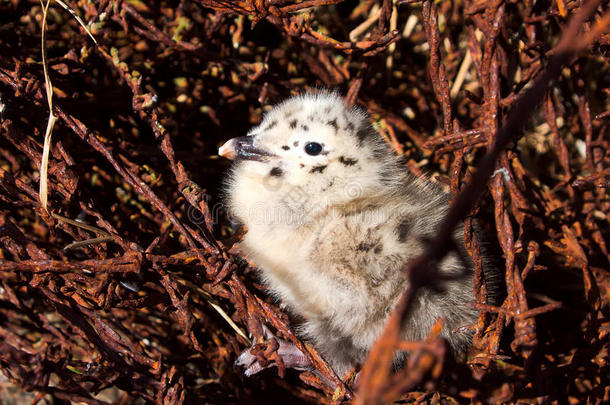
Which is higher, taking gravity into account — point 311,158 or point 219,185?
point 219,185

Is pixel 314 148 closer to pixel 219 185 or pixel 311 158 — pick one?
pixel 311 158

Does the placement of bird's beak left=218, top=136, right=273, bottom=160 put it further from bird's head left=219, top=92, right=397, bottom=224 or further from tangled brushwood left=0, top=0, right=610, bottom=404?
tangled brushwood left=0, top=0, right=610, bottom=404

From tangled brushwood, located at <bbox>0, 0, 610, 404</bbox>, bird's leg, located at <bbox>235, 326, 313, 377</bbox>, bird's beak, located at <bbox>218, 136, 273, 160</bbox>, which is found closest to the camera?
tangled brushwood, located at <bbox>0, 0, 610, 404</bbox>

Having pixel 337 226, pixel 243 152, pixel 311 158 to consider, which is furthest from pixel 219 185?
pixel 337 226

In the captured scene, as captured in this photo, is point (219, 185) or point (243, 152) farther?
point (219, 185)

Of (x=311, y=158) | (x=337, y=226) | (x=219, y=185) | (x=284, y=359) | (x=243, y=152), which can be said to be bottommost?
(x=284, y=359)

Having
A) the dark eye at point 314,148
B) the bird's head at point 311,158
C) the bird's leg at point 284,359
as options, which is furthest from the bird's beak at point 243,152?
the bird's leg at point 284,359

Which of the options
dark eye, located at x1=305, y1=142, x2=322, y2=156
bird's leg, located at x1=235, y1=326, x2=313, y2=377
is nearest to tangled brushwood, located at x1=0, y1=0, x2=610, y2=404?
bird's leg, located at x1=235, y1=326, x2=313, y2=377
